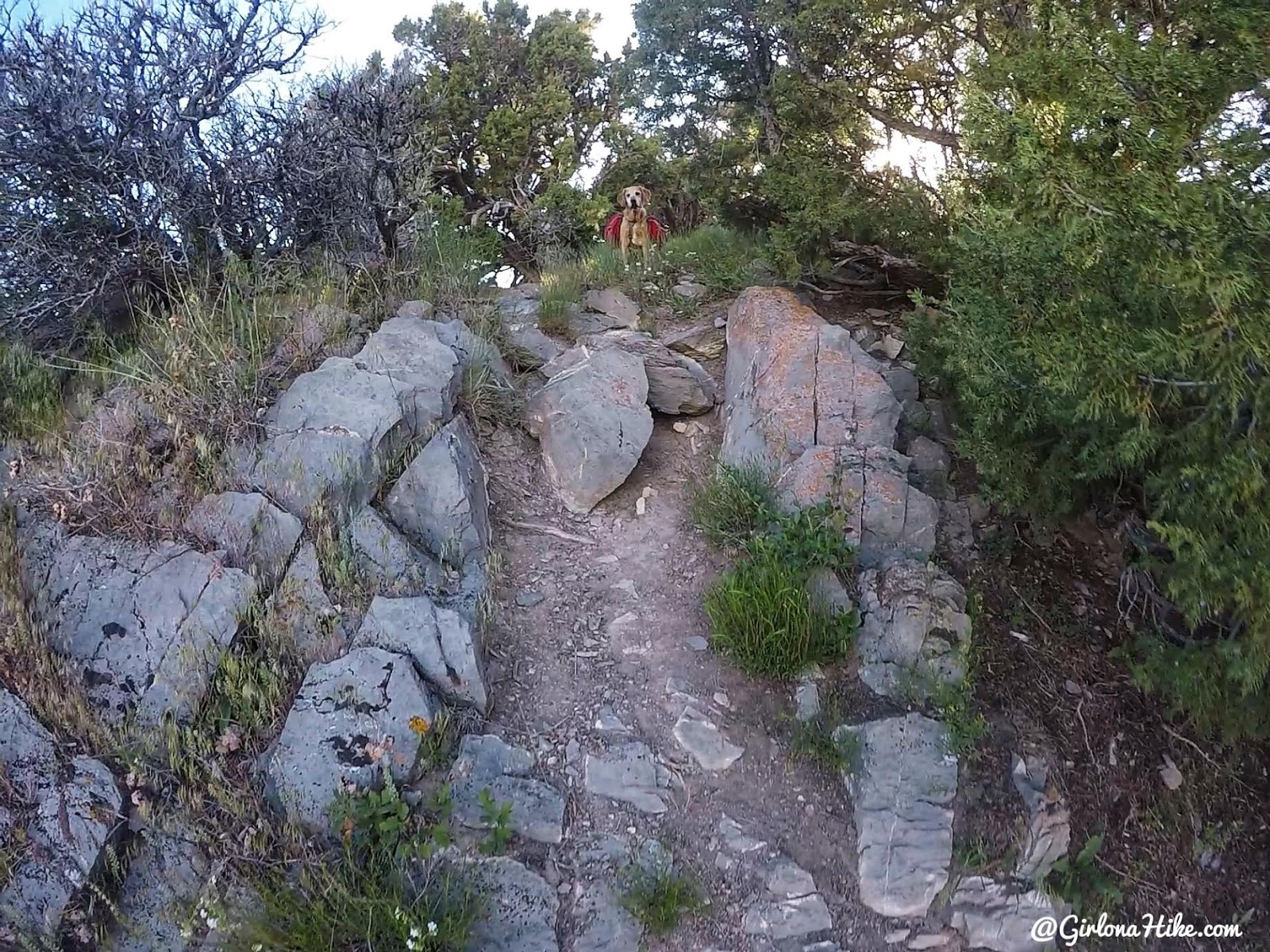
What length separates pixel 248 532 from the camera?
13.1ft

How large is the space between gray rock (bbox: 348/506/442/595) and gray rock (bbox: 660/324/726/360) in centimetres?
299

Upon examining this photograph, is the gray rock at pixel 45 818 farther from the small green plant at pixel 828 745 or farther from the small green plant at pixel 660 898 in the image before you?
the small green plant at pixel 828 745

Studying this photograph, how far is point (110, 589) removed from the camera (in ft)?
12.4

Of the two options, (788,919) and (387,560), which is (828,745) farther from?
(387,560)

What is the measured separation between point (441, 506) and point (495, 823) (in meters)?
1.72

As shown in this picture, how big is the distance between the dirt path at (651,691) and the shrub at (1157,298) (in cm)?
149

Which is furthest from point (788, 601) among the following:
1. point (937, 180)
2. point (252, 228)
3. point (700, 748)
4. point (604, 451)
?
point (252, 228)

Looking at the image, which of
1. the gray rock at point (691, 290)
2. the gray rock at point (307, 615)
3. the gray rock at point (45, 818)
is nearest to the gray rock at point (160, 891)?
the gray rock at point (45, 818)

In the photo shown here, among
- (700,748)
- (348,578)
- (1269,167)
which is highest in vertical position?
(1269,167)

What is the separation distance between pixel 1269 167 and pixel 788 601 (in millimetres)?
2370

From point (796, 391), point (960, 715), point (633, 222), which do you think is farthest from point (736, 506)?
point (633, 222)

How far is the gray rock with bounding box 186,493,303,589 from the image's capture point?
3.92 meters

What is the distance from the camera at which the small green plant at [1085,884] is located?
10.7 ft

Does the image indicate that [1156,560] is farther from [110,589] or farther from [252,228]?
[252,228]
